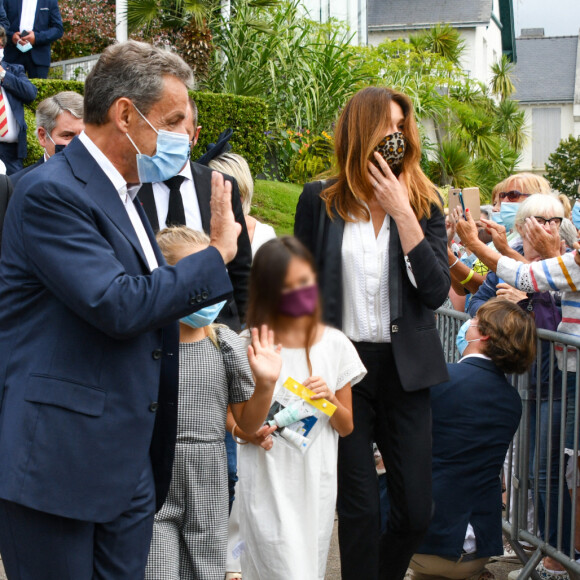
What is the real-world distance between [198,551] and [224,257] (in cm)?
128

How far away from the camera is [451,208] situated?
473cm

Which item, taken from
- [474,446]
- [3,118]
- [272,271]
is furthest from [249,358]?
[3,118]

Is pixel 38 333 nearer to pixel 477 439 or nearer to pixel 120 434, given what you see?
pixel 120 434

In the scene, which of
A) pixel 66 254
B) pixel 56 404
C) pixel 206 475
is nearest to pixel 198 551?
pixel 206 475

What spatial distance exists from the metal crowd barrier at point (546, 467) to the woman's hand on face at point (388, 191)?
1128 millimetres

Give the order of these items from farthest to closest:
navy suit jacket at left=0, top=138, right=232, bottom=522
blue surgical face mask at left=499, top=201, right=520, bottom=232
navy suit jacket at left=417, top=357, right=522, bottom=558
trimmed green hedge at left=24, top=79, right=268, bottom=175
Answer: trimmed green hedge at left=24, top=79, right=268, bottom=175
blue surgical face mask at left=499, top=201, right=520, bottom=232
navy suit jacket at left=417, top=357, right=522, bottom=558
navy suit jacket at left=0, top=138, right=232, bottom=522

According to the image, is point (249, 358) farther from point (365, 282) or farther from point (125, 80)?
point (125, 80)

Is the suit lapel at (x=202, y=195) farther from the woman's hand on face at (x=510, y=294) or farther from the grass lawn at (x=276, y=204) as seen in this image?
the grass lawn at (x=276, y=204)

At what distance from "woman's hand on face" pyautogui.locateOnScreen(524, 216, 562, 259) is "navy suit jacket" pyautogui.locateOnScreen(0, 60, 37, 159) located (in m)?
4.98

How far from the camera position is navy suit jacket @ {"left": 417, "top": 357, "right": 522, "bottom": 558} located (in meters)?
3.89

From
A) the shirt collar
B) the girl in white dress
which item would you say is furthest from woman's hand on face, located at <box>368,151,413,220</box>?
the shirt collar

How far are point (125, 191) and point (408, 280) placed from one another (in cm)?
146

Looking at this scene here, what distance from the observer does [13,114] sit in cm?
771

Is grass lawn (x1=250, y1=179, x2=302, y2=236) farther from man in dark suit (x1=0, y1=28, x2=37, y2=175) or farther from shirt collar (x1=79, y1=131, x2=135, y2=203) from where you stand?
shirt collar (x1=79, y1=131, x2=135, y2=203)
